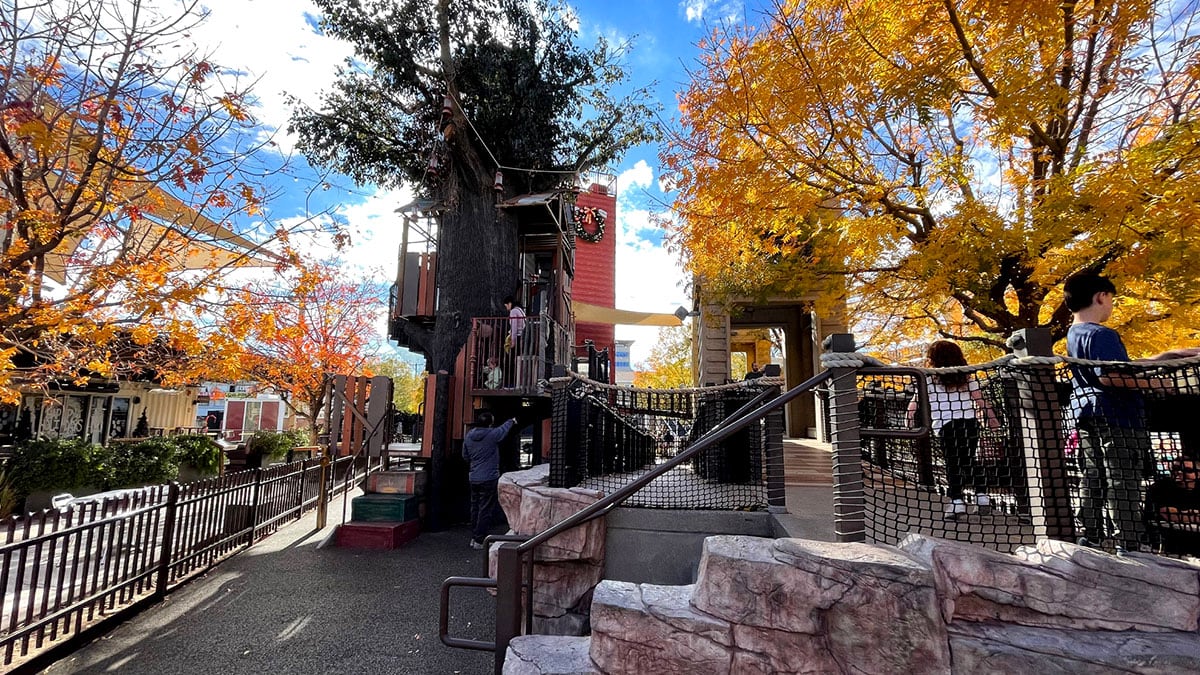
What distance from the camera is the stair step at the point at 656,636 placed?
2.48 m

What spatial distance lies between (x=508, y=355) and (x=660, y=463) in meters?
4.45

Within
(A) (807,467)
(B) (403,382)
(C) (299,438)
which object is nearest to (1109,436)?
(A) (807,467)

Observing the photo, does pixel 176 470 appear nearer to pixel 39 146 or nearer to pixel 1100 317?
pixel 39 146

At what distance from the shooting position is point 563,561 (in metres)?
4.16

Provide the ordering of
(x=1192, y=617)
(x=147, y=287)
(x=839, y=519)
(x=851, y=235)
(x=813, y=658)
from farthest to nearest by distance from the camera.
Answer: (x=851, y=235) < (x=147, y=287) < (x=839, y=519) < (x=813, y=658) < (x=1192, y=617)

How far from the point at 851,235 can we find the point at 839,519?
4772mm

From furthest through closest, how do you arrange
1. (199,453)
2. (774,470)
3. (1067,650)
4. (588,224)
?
1. (588,224)
2. (199,453)
3. (774,470)
4. (1067,650)

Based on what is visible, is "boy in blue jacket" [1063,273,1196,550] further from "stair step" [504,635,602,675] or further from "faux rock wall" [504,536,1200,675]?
"stair step" [504,635,602,675]

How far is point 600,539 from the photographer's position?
405 cm

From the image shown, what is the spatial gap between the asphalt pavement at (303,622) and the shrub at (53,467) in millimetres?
5031

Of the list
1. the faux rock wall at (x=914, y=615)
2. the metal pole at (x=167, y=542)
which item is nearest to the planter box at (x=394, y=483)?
the metal pole at (x=167, y=542)

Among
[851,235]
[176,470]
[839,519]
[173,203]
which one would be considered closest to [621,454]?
[839,519]

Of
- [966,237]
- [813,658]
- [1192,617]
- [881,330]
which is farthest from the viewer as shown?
[881,330]

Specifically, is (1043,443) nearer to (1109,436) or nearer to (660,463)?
(1109,436)
